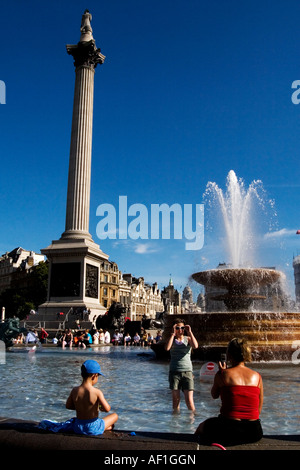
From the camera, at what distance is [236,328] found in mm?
13016

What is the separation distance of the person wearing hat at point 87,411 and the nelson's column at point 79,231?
25280 millimetres

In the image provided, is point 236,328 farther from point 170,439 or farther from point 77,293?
point 77,293

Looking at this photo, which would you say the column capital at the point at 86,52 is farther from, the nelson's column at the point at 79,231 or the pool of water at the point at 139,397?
the pool of water at the point at 139,397

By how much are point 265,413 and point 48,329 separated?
77.8 feet

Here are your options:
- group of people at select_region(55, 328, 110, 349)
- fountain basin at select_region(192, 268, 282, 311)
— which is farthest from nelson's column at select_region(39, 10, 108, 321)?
fountain basin at select_region(192, 268, 282, 311)

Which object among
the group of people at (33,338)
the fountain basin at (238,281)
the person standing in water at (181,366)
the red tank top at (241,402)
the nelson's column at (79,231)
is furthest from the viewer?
the nelson's column at (79,231)

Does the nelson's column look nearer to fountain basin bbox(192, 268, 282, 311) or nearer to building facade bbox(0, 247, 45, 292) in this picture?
fountain basin bbox(192, 268, 282, 311)

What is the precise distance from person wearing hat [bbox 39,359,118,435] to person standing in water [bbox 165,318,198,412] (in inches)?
88.3

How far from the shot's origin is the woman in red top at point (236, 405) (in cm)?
338

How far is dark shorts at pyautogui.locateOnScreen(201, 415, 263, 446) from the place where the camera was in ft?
10.9

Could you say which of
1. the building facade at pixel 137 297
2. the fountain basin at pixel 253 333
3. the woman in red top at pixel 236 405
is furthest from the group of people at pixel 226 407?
the building facade at pixel 137 297

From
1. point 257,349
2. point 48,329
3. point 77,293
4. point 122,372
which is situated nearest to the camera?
point 122,372

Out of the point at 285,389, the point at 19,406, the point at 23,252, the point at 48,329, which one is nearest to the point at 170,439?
the point at 19,406

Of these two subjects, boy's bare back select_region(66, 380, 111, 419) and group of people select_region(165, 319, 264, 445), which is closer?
group of people select_region(165, 319, 264, 445)
